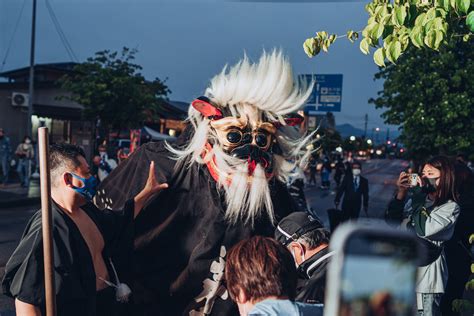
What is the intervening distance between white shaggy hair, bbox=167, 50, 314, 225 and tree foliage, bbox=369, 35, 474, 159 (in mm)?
10366

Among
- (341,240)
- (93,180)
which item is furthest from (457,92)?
(341,240)

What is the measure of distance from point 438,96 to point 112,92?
10942 mm

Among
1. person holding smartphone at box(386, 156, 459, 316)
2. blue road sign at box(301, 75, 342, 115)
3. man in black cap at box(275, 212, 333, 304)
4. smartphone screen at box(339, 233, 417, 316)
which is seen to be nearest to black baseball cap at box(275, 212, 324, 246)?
man in black cap at box(275, 212, 333, 304)

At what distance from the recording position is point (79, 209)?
2562mm

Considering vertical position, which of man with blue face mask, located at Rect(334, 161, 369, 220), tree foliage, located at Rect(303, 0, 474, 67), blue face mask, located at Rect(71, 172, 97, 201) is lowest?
man with blue face mask, located at Rect(334, 161, 369, 220)

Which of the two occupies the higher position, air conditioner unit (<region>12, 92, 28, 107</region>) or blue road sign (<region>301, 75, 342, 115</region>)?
blue road sign (<region>301, 75, 342, 115</region>)

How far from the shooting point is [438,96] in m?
13.6

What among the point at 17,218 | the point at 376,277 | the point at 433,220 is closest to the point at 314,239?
the point at 433,220

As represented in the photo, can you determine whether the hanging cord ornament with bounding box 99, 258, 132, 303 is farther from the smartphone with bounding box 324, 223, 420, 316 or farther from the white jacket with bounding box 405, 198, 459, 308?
the smartphone with bounding box 324, 223, 420, 316

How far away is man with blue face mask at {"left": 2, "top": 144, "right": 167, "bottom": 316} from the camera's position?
7.07 ft

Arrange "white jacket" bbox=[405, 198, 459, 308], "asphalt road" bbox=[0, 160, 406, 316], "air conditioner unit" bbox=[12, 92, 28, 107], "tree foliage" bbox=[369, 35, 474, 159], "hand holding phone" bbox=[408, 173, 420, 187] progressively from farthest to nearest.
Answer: "air conditioner unit" bbox=[12, 92, 28, 107] < "tree foliage" bbox=[369, 35, 474, 159] < "asphalt road" bbox=[0, 160, 406, 316] < "hand holding phone" bbox=[408, 173, 420, 187] < "white jacket" bbox=[405, 198, 459, 308]

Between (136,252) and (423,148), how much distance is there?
13.2 metres

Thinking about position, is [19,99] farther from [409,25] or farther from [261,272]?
[261,272]

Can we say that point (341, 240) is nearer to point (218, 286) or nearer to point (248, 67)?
point (218, 286)
